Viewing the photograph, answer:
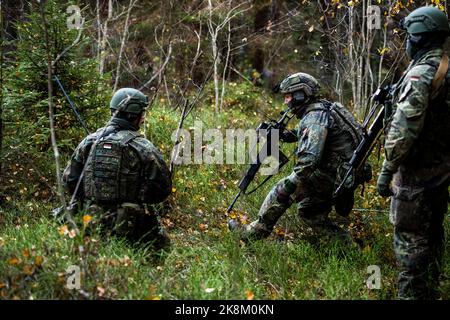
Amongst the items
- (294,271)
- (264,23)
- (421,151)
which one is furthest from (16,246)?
(264,23)

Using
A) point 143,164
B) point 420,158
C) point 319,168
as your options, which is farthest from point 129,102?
point 420,158

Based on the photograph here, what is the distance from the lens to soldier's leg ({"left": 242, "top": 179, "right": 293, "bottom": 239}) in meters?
5.47

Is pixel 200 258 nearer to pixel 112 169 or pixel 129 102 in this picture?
pixel 112 169

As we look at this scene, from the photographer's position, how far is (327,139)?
17.9 ft

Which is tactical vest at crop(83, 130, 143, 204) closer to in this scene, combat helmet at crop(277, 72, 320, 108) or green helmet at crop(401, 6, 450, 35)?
combat helmet at crop(277, 72, 320, 108)

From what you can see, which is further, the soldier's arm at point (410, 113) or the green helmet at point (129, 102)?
the green helmet at point (129, 102)

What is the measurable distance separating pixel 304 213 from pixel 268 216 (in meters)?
0.47

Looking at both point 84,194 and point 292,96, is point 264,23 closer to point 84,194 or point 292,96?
point 292,96

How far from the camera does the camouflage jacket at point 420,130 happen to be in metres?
3.85

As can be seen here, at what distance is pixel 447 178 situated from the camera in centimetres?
407

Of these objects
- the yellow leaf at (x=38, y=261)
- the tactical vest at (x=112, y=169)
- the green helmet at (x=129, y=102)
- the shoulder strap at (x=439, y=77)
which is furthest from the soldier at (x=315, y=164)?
the yellow leaf at (x=38, y=261)

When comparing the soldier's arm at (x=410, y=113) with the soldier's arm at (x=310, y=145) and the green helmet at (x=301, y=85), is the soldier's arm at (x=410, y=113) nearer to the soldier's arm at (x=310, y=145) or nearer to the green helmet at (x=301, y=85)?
the soldier's arm at (x=310, y=145)

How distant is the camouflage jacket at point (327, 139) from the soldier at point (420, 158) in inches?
45.2
